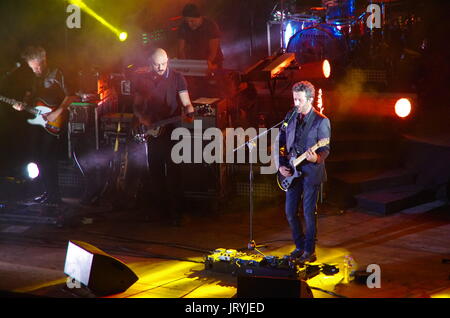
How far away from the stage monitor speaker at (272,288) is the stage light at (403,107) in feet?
18.9

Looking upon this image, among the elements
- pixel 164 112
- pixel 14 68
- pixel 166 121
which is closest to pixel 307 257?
pixel 166 121

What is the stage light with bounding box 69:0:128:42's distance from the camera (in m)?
11.8

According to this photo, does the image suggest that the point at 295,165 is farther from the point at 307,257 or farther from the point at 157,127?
the point at 157,127

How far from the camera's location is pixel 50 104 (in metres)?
9.35

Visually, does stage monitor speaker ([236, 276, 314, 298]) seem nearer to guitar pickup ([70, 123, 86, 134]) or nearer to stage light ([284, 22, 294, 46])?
guitar pickup ([70, 123, 86, 134])

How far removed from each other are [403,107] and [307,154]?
4350 mm

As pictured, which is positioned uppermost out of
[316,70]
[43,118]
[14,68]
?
[14,68]

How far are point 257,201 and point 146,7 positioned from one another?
5670 millimetres

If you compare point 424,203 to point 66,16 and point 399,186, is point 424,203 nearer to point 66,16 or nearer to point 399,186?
point 399,186

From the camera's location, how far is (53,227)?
28.4 ft

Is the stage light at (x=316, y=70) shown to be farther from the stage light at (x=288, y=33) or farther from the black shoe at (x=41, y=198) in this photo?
the black shoe at (x=41, y=198)

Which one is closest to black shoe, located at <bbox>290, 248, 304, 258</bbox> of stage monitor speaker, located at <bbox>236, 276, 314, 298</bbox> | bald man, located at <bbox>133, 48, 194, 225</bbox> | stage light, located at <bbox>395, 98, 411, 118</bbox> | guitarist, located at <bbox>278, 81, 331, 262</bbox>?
guitarist, located at <bbox>278, 81, 331, 262</bbox>
